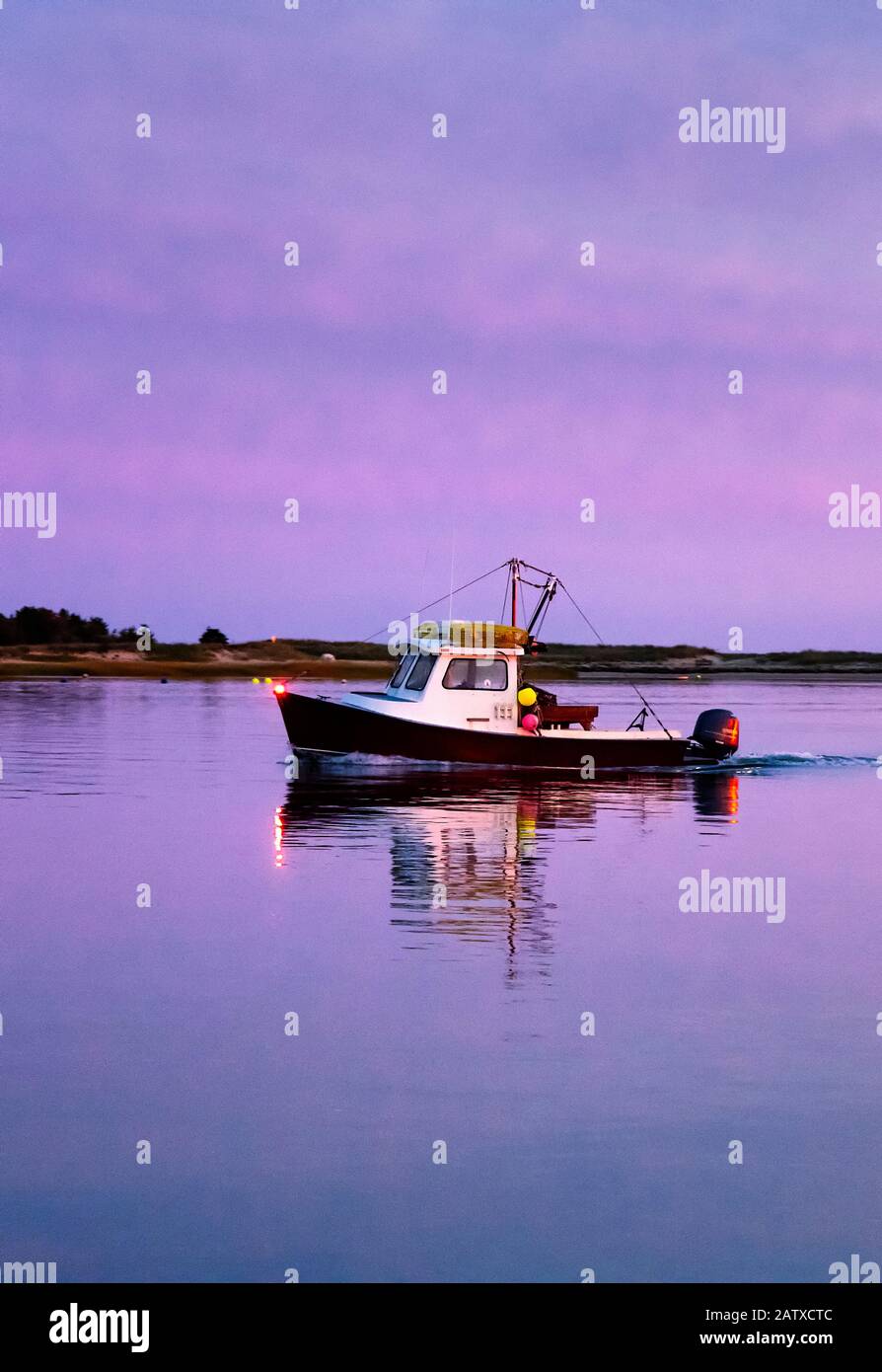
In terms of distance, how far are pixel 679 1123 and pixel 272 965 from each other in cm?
649

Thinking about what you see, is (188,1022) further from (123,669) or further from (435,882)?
(123,669)

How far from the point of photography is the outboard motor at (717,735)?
44250 mm

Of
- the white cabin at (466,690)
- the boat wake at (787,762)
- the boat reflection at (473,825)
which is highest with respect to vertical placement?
the white cabin at (466,690)

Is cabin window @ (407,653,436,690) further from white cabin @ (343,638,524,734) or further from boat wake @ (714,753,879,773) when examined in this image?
boat wake @ (714,753,879,773)

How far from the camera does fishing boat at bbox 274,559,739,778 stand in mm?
41469

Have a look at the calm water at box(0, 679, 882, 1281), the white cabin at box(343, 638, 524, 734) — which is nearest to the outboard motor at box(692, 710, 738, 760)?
the white cabin at box(343, 638, 524, 734)

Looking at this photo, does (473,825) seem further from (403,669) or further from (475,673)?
(403,669)

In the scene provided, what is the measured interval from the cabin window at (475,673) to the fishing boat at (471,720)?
22 millimetres

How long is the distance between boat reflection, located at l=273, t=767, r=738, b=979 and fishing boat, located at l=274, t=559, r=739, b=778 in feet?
2.23

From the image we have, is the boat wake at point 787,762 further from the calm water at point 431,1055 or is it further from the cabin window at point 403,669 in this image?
the calm water at point 431,1055

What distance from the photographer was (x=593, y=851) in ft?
92.6

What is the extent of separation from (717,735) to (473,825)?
14.0 meters

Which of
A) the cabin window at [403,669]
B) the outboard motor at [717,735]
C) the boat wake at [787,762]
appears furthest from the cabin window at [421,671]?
the boat wake at [787,762]
